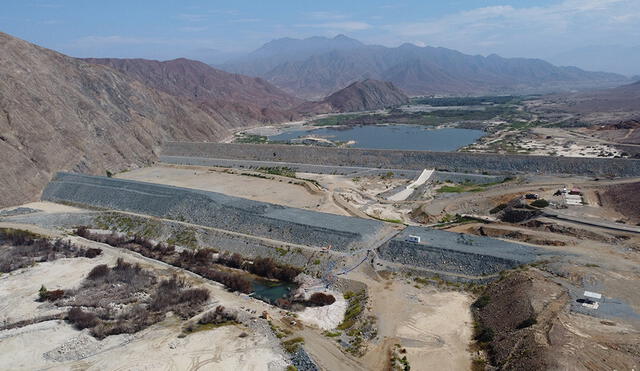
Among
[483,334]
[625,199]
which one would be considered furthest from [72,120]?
[625,199]

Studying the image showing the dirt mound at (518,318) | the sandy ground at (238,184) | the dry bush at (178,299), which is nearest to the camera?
the dirt mound at (518,318)

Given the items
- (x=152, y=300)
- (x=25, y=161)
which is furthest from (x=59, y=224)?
(x=152, y=300)

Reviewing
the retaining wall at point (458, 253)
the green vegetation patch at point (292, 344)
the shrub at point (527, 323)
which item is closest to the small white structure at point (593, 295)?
the shrub at point (527, 323)

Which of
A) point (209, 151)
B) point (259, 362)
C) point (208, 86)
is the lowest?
point (259, 362)

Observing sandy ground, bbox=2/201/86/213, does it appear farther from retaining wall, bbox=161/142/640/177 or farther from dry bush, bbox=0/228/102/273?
retaining wall, bbox=161/142/640/177

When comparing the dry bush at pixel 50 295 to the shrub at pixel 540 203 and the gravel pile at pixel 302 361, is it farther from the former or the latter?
the shrub at pixel 540 203

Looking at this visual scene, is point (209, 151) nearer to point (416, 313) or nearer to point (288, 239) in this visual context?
point (288, 239)

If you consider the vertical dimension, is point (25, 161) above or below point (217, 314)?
above
